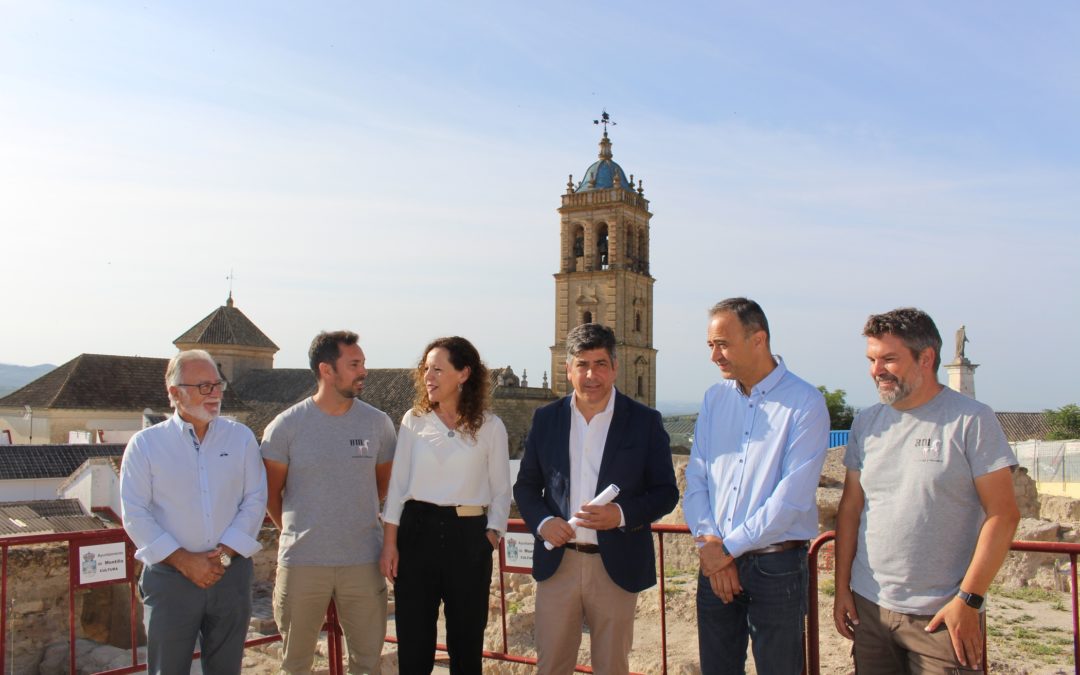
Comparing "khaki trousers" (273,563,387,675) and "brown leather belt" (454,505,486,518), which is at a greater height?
"brown leather belt" (454,505,486,518)

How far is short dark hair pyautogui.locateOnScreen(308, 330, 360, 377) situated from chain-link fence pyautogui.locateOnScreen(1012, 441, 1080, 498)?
770 inches

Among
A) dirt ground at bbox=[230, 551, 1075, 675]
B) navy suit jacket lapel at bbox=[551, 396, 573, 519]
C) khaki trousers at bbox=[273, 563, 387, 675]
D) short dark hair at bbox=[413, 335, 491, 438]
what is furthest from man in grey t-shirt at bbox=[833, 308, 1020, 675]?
dirt ground at bbox=[230, 551, 1075, 675]

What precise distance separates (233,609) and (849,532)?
2815mm

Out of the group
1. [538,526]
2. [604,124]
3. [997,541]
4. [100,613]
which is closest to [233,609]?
[538,526]

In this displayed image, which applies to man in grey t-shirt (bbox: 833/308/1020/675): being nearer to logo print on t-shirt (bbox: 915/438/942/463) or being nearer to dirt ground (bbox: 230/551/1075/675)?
logo print on t-shirt (bbox: 915/438/942/463)

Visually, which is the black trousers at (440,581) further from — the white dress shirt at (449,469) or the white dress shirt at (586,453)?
the white dress shirt at (586,453)

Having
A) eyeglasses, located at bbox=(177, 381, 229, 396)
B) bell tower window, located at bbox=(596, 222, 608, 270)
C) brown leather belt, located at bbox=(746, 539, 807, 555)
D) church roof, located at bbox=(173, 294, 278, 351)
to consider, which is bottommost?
brown leather belt, located at bbox=(746, 539, 807, 555)

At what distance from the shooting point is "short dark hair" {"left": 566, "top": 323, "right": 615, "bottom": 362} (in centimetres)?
404

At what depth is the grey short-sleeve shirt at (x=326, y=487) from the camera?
4297 mm

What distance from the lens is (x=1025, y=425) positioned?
47.4 metres

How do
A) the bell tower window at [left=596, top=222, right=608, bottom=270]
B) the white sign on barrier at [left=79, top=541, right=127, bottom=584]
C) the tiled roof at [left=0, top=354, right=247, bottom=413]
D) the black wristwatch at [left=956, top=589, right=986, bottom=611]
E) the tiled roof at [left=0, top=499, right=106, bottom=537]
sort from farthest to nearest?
the bell tower window at [left=596, top=222, right=608, bottom=270]
the tiled roof at [left=0, top=354, right=247, bottom=413]
the tiled roof at [left=0, top=499, right=106, bottom=537]
the white sign on barrier at [left=79, top=541, right=127, bottom=584]
the black wristwatch at [left=956, top=589, right=986, bottom=611]

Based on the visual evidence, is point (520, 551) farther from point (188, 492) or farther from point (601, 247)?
point (601, 247)

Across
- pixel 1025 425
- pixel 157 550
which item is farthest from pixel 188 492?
pixel 1025 425

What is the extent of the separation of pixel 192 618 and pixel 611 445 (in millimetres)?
2075
